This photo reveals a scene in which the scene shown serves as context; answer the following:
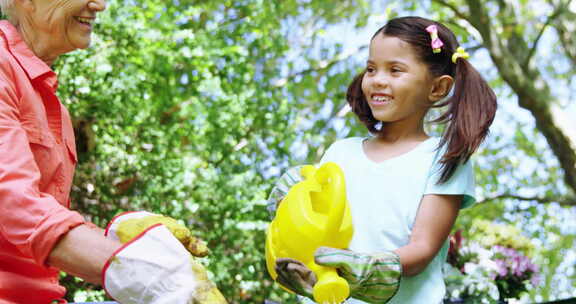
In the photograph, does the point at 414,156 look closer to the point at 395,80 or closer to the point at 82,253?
the point at 395,80

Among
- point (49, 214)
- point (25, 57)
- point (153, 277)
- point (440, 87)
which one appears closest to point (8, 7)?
point (25, 57)

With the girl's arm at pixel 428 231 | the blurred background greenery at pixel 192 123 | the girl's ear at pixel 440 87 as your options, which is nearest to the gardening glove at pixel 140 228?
the girl's arm at pixel 428 231

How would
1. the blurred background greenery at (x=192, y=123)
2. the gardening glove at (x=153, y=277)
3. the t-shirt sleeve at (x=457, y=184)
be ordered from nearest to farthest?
the gardening glove at (x=153, y=277) → the t-shirt sleeve at (x=457, y=184) → the blurred background greenery at (x=192, y=123)

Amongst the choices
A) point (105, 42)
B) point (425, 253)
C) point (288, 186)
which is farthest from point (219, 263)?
point (425, 253)

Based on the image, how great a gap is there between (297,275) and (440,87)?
66cm

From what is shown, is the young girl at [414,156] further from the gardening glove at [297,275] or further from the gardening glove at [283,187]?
the gardening glove at [297,275]

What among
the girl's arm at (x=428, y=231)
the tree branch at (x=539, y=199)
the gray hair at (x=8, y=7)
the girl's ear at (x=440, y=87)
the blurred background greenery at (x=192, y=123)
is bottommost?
the tree branch at (x=539, y=199)

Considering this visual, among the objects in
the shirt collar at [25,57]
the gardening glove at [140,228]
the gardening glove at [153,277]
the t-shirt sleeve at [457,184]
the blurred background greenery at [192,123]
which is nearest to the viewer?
the gardening glove at [153,277]

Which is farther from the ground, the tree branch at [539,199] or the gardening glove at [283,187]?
the gardening glove at [283,187]

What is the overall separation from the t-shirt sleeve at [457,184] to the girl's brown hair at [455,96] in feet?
0.05

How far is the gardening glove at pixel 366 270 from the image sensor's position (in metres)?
1.30

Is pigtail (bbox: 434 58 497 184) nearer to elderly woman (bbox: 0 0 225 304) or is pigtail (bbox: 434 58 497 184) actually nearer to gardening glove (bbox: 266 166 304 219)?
gardening glove (bbox: 266 166 304 219)

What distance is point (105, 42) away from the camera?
11.5 feet

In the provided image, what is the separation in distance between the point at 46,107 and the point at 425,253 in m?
0.89
